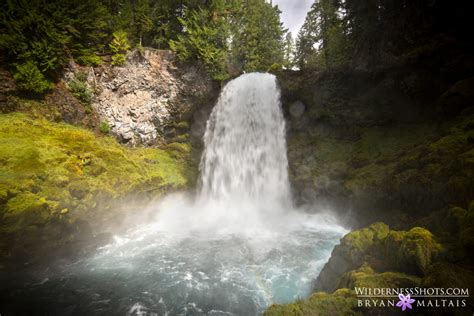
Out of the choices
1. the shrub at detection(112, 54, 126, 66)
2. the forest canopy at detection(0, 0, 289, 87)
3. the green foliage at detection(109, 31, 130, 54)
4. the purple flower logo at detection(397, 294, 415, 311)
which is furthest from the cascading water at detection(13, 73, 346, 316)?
the green foliage at detection(109, 31, 130, 54)

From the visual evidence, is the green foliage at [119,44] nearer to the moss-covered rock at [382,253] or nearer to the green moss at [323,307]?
the moss-covered rock at [382,253]

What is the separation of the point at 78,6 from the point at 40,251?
15.6 meters

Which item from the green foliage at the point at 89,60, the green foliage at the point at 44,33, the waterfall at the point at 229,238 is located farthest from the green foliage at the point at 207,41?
the green foliage at the point at 44,33

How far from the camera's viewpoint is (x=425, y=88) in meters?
13.3

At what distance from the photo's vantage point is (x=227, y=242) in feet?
38.3

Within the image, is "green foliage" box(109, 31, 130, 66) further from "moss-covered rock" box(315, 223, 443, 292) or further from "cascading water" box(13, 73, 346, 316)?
"moss-covered rock" box(315, 223, 443, 292)

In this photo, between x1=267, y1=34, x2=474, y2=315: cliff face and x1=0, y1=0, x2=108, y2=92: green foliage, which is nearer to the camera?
x1=267, y1=34, x2=474, y2=315: cliff face

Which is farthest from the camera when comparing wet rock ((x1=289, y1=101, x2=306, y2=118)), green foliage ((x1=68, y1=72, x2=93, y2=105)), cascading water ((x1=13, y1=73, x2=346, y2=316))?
wet rock ((x1=289, y1=101, x2=306, y2=118))

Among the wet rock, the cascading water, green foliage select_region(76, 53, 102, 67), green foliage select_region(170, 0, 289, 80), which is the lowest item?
the cascading water

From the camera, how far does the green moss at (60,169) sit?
8.76m

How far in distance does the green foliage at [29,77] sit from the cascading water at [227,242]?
10025 mm

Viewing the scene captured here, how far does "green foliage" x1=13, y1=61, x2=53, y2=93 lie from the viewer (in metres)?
12.6

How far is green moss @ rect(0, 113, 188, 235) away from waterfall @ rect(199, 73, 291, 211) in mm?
4577

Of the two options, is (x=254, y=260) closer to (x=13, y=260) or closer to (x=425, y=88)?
(x=13, y=260)
